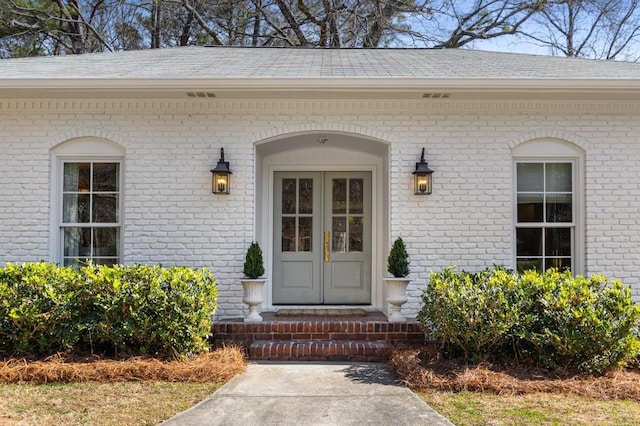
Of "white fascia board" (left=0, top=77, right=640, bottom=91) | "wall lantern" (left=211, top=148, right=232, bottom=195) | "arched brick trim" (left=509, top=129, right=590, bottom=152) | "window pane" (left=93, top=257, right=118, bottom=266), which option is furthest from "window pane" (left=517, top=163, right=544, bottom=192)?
"window pane" (left=93, top=257, right=118, bottom=266)

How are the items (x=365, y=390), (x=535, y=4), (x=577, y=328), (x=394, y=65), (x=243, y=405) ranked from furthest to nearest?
(x=535, y=4)
(x=394, y=65)
(x=577, y=328)
(x=365, y=390)
(x=243, y=405)

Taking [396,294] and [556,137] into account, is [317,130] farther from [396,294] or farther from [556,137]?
[556,137]

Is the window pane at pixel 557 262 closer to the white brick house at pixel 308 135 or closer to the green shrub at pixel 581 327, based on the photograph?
the white brick house at pixel 308 135

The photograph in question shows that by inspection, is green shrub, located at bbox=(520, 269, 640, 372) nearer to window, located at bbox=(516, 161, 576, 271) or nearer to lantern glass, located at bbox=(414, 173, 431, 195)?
window, located at bbox=(516, 161, 576, 271)

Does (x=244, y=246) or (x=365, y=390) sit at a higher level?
(x=244, y=246)

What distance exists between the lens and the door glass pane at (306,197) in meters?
7.02

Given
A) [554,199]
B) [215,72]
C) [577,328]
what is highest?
[215,72]

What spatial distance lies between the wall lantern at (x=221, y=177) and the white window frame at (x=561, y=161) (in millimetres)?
3648

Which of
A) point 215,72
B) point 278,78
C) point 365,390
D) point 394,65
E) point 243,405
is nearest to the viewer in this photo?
point 243,405

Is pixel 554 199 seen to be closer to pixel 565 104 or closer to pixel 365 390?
pixel 565 104

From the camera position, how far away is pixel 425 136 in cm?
614

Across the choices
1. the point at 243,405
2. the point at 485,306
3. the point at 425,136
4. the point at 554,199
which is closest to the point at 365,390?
the point at 243,405

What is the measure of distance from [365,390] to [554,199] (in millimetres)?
3700

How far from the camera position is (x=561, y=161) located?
623 cm
